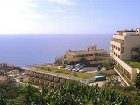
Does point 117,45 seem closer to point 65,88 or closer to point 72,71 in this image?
point 72,71

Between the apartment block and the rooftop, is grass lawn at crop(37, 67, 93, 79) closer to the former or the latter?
the rooftop

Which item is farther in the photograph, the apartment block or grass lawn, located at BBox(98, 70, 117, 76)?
grass lawn, located at BBox(98, 70, 117, 76)

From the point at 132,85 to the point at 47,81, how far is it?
58.4ft

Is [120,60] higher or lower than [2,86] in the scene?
higher

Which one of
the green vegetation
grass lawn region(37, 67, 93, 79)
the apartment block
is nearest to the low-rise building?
the apartment block

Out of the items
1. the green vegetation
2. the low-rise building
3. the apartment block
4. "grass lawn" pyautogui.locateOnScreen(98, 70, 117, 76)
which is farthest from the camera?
the low-rise building

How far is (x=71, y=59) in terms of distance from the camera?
75.5 meters

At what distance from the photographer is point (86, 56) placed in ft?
254

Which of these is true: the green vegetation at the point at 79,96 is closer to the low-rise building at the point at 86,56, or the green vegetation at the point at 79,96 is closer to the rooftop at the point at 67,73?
the rooftop at the point at 67,73

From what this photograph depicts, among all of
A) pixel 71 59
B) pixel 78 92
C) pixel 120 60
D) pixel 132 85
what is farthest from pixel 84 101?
pixel 71 59

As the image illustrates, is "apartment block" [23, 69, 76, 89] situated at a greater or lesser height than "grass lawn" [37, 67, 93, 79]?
lesser

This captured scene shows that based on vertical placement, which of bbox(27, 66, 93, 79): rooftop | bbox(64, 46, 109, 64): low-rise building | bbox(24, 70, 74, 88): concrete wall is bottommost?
bbox(24, 70, 74, 88): concrete wall

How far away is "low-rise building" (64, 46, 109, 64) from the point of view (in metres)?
75.9

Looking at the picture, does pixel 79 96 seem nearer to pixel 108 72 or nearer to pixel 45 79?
pixel 45 79
